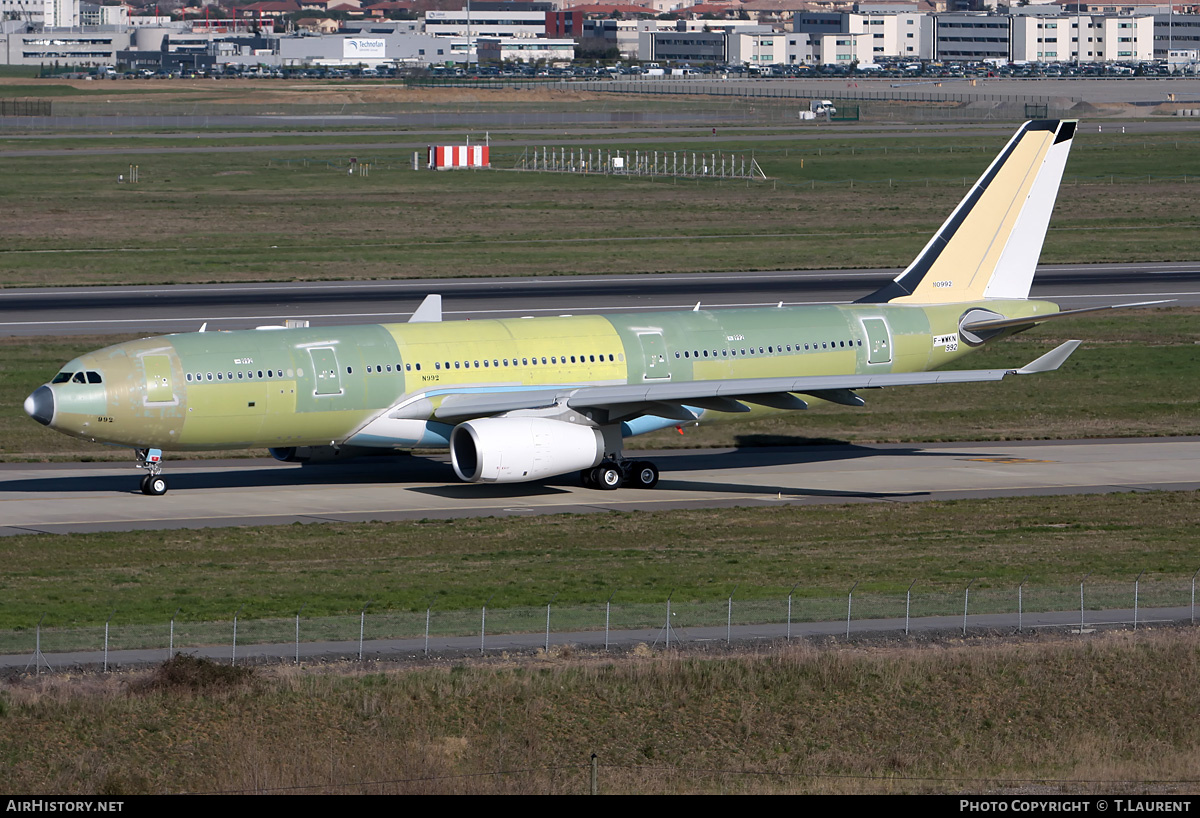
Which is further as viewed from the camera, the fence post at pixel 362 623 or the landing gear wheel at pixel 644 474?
the landing gear wheel at pixel 644 474

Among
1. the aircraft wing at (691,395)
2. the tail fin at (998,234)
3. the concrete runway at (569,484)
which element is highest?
the tail fin at (998,234)

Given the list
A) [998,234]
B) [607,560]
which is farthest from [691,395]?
[998,234]

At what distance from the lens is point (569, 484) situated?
191 feet

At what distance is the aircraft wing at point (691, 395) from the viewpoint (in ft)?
176

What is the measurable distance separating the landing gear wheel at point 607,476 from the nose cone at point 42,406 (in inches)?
699

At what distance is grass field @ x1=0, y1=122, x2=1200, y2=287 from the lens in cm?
10706

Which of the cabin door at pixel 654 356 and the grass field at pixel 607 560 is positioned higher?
the cabin door at pixel 654 356

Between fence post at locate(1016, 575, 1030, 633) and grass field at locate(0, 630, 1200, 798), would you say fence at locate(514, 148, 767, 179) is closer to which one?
fence post at locate(1016, 575, 1030, 633)

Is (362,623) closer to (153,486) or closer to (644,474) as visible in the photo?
(153,486)

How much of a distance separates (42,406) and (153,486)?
4.93 meters

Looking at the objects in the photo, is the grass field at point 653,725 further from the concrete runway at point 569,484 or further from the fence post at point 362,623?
the concrete runway at point 569,484

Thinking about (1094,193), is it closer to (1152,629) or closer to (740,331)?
(740,331)

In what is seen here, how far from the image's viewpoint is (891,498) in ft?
179

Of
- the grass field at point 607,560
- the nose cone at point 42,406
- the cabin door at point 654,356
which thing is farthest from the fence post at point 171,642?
the cabin door at point 654,356
